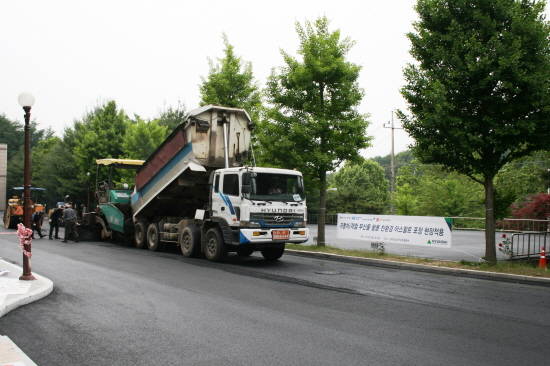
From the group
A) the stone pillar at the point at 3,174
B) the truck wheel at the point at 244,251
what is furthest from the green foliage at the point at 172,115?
the stone pillar at the point at 3,174

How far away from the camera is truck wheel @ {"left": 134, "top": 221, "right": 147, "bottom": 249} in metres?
18.3

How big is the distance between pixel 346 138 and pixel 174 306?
432 inches

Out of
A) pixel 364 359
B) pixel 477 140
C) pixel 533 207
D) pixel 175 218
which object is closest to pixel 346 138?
pixel 477 140

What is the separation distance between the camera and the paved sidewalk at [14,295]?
16.6 ft

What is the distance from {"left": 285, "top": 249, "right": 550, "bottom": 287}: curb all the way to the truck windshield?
9.00ft

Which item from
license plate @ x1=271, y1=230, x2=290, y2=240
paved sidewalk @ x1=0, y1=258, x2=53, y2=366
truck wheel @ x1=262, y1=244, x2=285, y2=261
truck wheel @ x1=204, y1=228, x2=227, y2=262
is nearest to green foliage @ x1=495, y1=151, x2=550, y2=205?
truck wheel @ x1=262, y1=244, x2=285, y2=261

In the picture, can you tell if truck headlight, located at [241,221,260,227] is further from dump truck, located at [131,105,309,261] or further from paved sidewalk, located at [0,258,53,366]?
paved sidewalk, located at [0,258,53,366]

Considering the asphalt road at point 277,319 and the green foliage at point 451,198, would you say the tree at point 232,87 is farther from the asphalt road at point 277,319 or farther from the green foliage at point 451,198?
the green foliage at point 451,198

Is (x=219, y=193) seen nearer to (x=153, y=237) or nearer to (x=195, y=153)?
(x=195, y=153)

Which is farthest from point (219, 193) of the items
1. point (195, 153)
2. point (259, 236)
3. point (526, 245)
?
point (526, 245)

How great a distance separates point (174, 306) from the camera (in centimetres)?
792

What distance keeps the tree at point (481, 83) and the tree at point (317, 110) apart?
399cm

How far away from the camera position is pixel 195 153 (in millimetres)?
14391

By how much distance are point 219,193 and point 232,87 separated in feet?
33.8
